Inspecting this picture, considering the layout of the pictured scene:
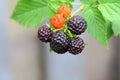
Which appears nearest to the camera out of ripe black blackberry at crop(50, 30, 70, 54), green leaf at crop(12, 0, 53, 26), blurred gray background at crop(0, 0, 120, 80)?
ripe black blackberry at crop(50, 30, 70, 54)

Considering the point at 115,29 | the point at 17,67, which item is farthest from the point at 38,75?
the point at 115,29

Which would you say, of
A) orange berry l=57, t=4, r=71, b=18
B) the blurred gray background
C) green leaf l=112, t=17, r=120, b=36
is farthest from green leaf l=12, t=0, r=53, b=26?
the blurred gray background

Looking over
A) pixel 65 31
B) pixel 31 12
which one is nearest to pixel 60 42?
pixel 65 31

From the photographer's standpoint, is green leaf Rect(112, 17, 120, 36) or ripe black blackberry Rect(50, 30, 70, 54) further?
green leaf Rect(112, 17, 120, 36)

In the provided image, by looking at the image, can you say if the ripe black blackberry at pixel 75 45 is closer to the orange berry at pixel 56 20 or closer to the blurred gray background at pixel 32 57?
the orange berry at pixel 56 20

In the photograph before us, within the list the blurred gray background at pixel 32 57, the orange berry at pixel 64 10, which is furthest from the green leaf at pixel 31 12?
the blurred gray background at pixel 32 57

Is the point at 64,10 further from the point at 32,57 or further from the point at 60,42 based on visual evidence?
the point at 32,57

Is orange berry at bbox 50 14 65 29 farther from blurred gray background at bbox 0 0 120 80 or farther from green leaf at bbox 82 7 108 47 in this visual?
blurred gray background at bbox 0 0 120 80
